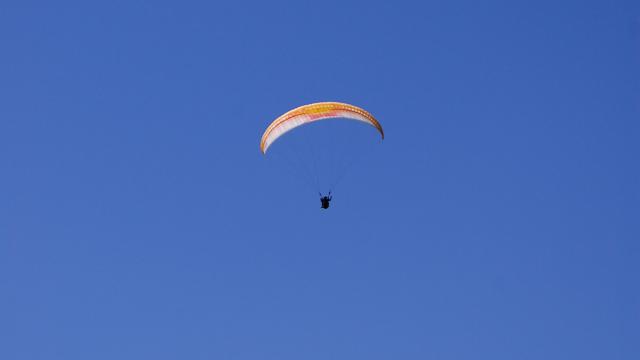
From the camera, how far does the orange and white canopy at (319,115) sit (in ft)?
251

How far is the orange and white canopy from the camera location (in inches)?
3007

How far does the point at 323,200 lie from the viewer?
7900cm

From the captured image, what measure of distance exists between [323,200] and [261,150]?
447 cm

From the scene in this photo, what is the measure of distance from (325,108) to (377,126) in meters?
2.91

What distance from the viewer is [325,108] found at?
76312 millimetres

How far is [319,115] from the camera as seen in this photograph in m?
76.5

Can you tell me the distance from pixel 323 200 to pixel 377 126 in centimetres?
547

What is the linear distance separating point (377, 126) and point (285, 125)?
194 inches

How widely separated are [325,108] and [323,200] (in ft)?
18.3

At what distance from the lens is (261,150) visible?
3061 inches

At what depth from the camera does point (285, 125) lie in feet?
253
